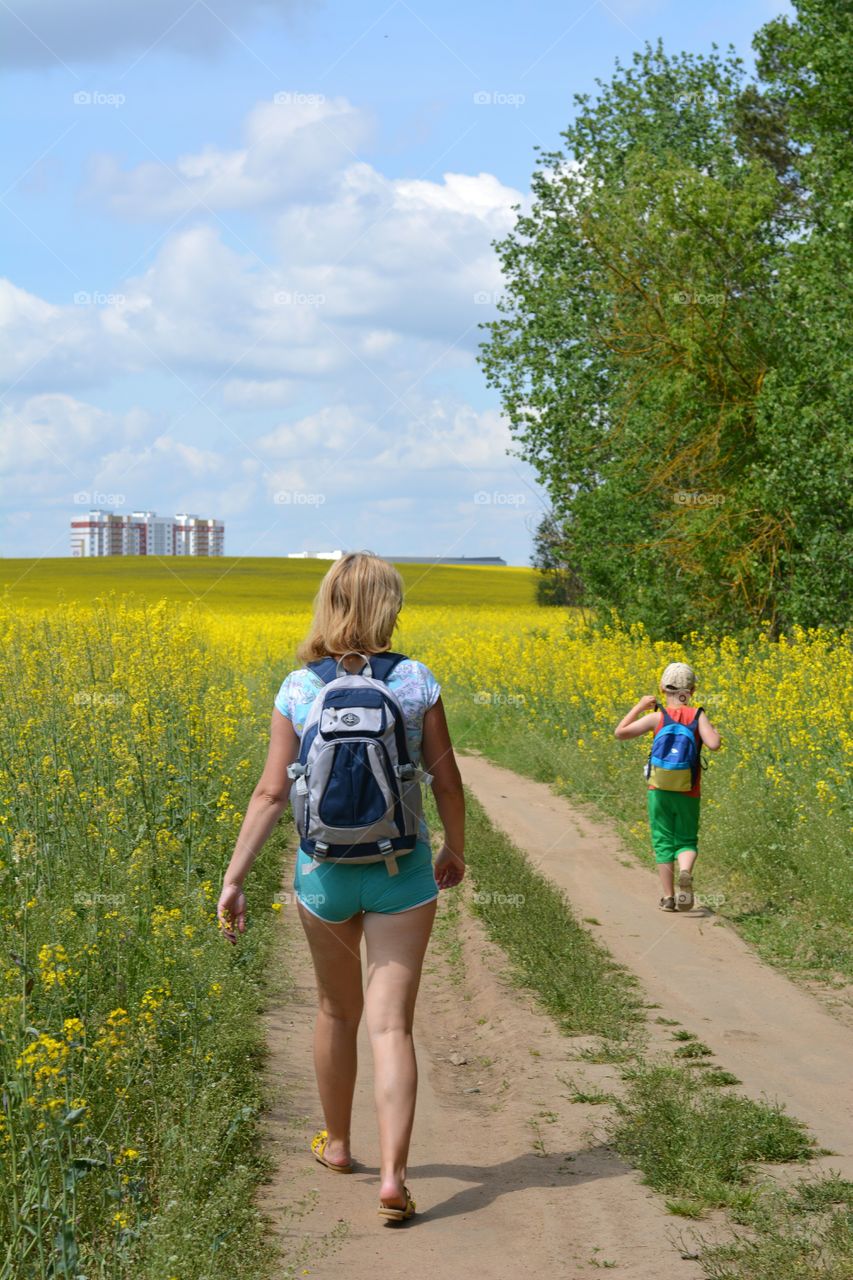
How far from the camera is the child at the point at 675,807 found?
9.37 metres

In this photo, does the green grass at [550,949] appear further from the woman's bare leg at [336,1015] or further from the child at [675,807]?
the woman's bare leg at [336,1015]

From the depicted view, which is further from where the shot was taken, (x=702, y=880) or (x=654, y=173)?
(x=654, y=173)

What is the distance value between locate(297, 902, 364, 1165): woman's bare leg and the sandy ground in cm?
19

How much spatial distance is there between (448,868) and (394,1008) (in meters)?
0.51

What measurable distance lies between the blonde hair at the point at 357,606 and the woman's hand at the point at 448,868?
0.77m

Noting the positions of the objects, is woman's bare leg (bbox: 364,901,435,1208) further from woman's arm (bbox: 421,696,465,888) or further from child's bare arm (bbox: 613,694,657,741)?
child's bare arm (bbox: 613,694,657,741)

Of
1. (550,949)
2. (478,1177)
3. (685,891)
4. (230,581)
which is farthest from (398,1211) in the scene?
(230,581)

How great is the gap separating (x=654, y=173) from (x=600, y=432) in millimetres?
8671

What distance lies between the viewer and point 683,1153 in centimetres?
484

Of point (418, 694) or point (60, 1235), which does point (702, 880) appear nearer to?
point (418, 694)

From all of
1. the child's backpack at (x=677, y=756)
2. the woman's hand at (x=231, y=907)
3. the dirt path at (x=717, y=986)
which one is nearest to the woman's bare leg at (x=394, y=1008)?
the woman's hand at (x=231, y=907)

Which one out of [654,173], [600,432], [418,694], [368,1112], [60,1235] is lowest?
[368,1112]

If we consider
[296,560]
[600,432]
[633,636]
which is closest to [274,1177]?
[633,636]

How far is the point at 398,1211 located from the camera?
444 cm
